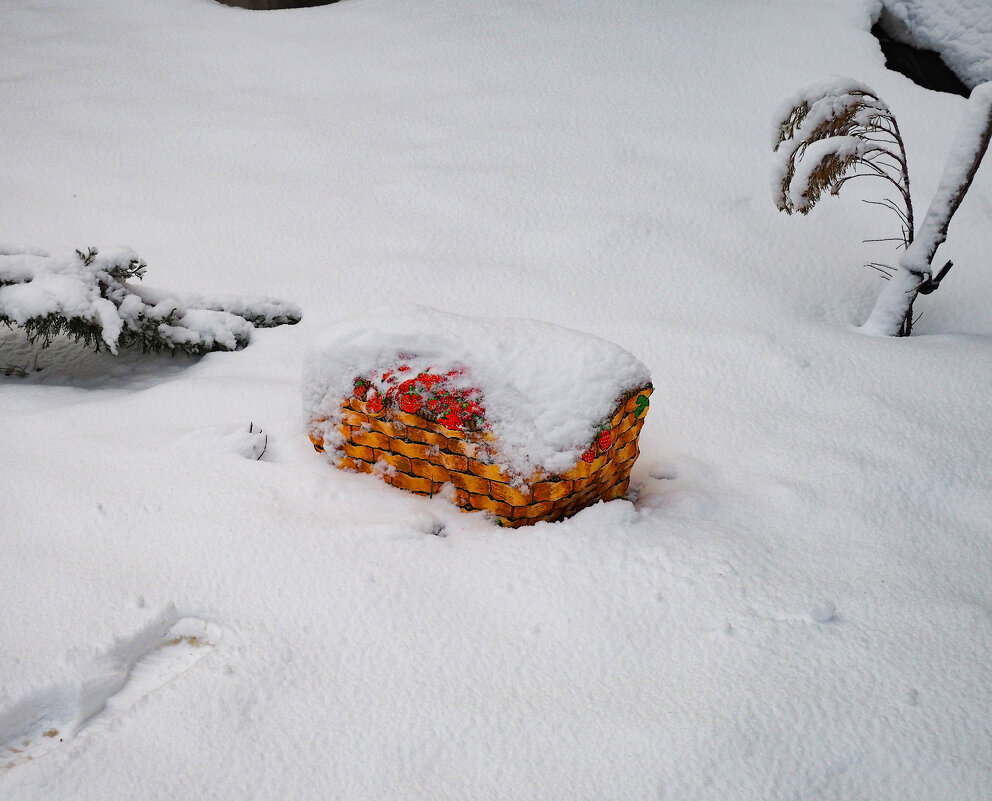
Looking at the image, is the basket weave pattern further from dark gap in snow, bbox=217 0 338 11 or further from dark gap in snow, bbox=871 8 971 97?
dark gap in snow, bbox=217 0 338 11

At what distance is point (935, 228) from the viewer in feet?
11.0

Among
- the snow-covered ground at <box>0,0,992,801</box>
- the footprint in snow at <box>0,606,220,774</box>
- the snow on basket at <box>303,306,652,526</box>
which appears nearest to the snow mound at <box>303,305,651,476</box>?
the snow on basket at <box>303,306,652,526</box>

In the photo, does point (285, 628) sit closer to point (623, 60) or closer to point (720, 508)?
point (720, 508)

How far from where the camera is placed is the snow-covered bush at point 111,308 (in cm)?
278

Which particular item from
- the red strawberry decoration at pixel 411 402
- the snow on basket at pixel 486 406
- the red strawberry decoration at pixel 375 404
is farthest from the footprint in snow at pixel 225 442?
the red strawberry decoration at pixel 411 402

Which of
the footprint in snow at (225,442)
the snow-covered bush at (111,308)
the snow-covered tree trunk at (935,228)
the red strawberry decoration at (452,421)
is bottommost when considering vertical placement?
the footprint in snow at (225,442)

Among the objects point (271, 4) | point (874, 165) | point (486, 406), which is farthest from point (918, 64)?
point (486, 406)

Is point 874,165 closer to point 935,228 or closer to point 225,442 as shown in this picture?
point 935,228

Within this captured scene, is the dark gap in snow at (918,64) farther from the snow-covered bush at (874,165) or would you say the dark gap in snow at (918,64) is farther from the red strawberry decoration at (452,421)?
the red strawberry decoration at (452,421)

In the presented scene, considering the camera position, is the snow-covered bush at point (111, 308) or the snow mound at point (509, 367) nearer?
the snow mound at point (509, 367)

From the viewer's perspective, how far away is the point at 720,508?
2271 millimetres

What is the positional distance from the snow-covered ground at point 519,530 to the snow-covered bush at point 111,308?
0.15 meters

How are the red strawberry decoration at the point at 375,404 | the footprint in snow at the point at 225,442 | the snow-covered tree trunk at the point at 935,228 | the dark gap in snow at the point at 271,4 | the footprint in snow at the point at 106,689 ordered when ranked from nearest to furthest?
the footprint in snow at the point at 106,689
the red strawberry decoration at the point at 375,404
the footprint in snow at the point at 225,442
the snow-covered tree trunk at the point at 935,228
the dark gap in snow at the point at 271,4

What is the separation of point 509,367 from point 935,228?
2437 millimetres
